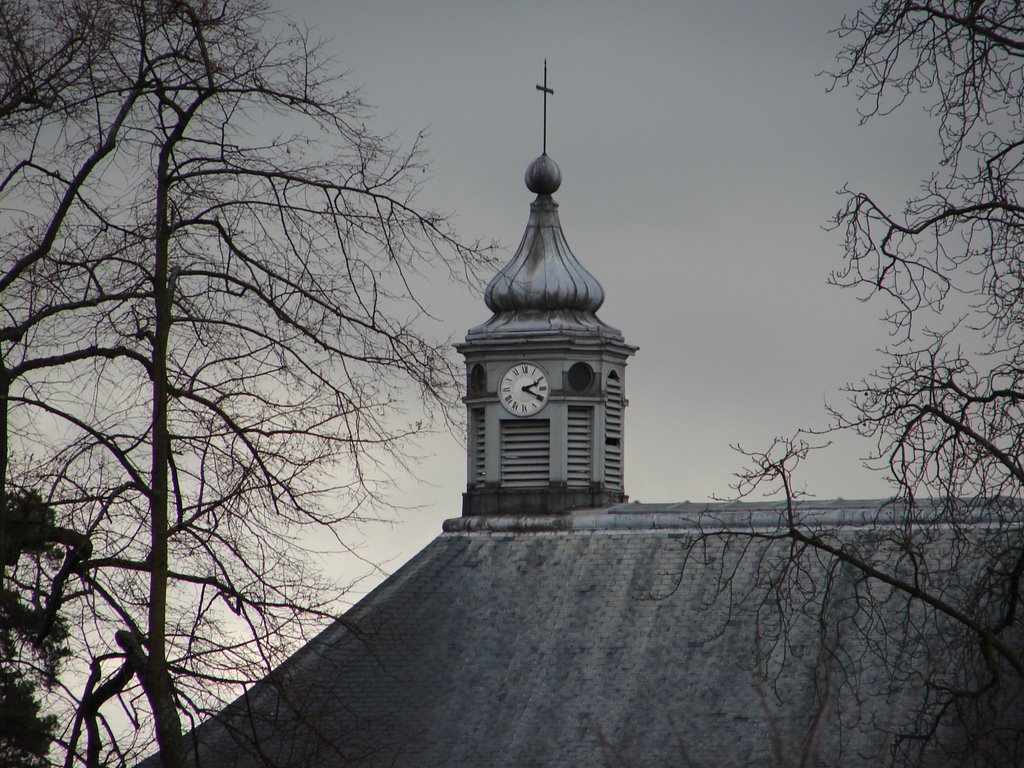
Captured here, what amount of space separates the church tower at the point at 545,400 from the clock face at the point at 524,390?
18 mm

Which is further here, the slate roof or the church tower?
the church tower

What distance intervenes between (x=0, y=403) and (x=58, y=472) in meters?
0.63

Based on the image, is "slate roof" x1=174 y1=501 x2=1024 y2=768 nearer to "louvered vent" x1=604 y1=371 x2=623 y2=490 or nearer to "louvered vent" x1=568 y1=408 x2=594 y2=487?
"louvered vent" x1=568 y1=408 x2=594 y2=487

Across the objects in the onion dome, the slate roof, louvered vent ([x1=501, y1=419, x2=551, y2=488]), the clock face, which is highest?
the onion dome

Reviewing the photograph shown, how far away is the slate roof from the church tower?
903 mm

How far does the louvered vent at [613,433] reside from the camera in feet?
120

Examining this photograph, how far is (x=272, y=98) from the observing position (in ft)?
44.8

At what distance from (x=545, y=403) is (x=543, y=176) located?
439 centimetres

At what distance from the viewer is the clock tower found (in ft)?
118

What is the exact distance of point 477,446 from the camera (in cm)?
3709

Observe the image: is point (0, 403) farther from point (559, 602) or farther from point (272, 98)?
point (559, 602)

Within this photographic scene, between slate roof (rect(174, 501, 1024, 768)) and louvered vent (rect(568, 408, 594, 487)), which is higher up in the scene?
louvered vent (rect(568, 408, 594, 487))

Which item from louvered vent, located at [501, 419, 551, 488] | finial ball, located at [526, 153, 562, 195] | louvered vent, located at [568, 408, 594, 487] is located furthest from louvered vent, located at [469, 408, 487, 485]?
finial ball, located at [526, 153, 562, 195]

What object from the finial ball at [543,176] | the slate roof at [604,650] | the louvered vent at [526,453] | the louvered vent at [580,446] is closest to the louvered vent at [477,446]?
the louvered vent at [526,453]
